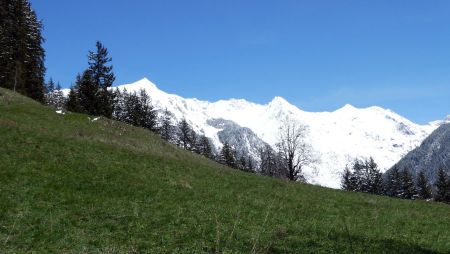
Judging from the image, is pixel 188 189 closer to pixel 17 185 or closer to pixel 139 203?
pixel 139 203

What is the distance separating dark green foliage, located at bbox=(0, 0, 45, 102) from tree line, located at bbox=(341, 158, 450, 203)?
75695 mm

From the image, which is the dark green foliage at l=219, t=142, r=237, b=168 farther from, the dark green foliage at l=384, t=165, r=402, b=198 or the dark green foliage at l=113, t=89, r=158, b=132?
the dark green foliage at l=384, t=165, r=402, b=198

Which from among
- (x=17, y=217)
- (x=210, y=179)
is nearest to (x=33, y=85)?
(x=210, y=179)

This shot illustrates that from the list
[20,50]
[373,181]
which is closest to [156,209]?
[20,50]

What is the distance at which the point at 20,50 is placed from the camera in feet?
268

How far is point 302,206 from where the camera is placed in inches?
1404

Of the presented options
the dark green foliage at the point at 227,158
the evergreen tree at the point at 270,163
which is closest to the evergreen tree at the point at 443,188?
the evergreen tree at the point at 270,163

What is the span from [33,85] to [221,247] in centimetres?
7662

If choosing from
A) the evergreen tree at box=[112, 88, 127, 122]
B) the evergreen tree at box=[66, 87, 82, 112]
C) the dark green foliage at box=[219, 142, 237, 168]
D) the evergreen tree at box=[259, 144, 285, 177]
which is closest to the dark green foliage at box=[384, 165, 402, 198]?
the evergreen tree at box=[259, 144, 285, 177]

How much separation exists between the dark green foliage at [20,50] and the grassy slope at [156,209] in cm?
2912

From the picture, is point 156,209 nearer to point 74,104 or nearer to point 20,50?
point 20,50

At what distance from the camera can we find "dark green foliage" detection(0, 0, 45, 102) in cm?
7656

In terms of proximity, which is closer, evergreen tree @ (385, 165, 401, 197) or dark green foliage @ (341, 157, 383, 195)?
evergreen tree @ (385, 165, 401, 197)

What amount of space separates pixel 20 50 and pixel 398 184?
279ft
